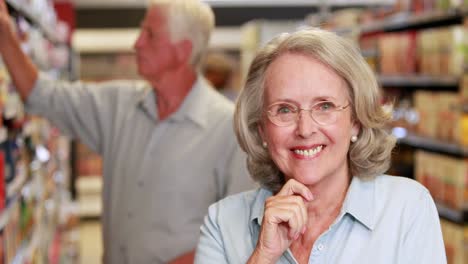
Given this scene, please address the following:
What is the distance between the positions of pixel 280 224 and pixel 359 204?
204 mm

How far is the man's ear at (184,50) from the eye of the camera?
10.4 ft

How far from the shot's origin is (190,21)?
10.5 feet

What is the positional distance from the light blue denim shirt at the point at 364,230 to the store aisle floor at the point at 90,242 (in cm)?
689

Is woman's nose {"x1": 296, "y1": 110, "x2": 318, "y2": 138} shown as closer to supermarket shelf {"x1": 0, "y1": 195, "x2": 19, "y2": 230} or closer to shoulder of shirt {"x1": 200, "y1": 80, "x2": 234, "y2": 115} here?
shoulder of shirt {"x1": 200, "y1": 80, "x2": 234, "y2": 115}

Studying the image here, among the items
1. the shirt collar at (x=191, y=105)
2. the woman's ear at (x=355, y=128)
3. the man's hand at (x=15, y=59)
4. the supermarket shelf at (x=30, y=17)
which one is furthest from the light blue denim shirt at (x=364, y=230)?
the supermarket shelf at (x=30, y=17)

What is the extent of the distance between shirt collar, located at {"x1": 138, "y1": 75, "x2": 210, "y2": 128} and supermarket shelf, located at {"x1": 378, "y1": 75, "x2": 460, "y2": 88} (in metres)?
3.01

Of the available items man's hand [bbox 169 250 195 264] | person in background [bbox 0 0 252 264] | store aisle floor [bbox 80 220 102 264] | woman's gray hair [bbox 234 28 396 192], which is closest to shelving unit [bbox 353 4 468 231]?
person in background [bbox 0 0 252 264]

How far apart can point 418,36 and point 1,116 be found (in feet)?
15.2

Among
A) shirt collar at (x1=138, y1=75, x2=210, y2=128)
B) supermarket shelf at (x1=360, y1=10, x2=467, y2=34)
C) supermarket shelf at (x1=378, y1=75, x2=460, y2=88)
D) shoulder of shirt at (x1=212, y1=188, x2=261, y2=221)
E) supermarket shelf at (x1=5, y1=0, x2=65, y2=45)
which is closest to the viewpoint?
shoulder of shirt at (x1=212, y1=188, x2=261, y2=221)

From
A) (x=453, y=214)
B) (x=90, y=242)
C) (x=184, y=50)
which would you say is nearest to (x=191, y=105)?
(x=184, y=50)

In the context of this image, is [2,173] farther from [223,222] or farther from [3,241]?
[223,222]

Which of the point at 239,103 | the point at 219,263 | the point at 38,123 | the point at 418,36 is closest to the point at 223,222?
the point at 219,263

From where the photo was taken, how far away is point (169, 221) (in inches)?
118

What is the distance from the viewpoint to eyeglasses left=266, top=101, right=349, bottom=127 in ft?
6.17
